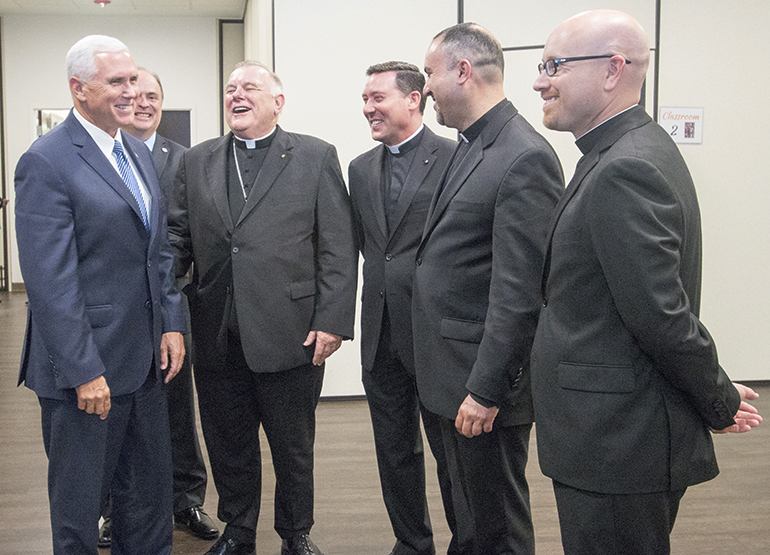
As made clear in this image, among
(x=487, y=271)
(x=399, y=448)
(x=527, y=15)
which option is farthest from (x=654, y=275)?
(x=527, y=15)

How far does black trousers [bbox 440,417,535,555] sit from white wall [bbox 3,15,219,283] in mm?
8235

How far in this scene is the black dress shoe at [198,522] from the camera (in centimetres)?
273

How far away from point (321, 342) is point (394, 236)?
434mm

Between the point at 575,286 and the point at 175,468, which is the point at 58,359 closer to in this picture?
the point at 175,468

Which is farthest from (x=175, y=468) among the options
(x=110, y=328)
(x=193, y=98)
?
(x=193, y=98)

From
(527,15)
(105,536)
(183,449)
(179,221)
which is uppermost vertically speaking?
(527,15)

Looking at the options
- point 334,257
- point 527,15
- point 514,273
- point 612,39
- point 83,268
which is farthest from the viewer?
point 527,15

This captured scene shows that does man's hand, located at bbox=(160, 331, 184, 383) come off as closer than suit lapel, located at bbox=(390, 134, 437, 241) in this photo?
Yes

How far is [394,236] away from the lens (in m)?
2.38

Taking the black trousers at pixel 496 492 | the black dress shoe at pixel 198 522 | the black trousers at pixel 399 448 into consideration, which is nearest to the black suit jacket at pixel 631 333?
the black trousers at pixel 496 492

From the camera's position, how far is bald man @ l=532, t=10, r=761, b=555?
1.30 meters

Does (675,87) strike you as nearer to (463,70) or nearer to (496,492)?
(463,70)

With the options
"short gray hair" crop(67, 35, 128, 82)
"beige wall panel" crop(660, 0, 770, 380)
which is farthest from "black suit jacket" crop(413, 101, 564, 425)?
"beige wall panel" crop(660, 0, 770, 380)

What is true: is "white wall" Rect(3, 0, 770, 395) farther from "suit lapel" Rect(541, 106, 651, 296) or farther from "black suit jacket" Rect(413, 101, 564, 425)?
"suit lapel" Rect(541, 106, 651, 296)
